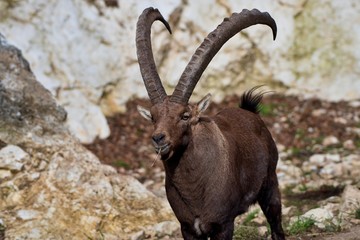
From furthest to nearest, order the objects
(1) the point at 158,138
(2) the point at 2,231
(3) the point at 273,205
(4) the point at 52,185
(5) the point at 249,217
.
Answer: (5) the point at 249,217, (4) the point at 52,185, (2) the point at 2,231, (3) the point at 273,205, (1) the point at 158,138

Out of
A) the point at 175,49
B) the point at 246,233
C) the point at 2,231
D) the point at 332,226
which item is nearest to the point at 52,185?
the point at 2,231

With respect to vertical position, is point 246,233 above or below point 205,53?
below

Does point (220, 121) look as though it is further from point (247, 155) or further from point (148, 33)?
point (148, 33)

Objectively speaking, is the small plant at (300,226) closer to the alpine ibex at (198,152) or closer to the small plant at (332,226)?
the small plant at (332,226)

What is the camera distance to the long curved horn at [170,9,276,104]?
A: 618cm

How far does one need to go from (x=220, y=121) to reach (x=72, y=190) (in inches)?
123

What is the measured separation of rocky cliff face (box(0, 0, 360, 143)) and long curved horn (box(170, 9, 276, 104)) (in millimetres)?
7488

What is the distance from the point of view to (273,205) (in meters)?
7.84

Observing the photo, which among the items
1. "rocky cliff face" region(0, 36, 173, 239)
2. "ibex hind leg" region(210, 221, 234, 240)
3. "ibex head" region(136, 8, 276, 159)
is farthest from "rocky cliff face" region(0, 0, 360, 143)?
"ibex hind leg" region(210, 221, 234, 240)

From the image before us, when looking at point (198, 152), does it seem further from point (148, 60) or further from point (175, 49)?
point (175, 49)

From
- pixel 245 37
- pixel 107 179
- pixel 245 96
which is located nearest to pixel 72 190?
pixel 107 179

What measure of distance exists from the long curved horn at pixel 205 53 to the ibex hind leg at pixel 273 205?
202cm

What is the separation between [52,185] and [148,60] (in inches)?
134

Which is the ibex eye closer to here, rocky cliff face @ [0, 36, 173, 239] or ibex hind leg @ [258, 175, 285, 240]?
ibex hind leg @ [258, 175, 285, 240]
